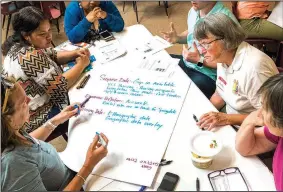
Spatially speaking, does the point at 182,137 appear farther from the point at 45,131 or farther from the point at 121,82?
the point at 45,131

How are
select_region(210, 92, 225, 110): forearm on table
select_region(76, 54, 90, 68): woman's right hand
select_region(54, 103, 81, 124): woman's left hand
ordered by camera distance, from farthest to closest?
select_region(76, 54, 90, 68): woman's right hand
select_region(210, 92, 225, 110): forearm on table
select_region(54, 103, 81, 124): woman's left hand

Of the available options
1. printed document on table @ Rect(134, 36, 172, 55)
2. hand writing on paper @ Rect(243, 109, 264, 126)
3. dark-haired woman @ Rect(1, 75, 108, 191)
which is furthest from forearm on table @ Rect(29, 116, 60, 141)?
hand writing on paper @ Rect(243, 109, 264, 126)

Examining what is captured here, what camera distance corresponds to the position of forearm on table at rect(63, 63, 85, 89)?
2.06 m

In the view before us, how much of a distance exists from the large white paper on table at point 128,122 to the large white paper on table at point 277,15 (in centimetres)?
126

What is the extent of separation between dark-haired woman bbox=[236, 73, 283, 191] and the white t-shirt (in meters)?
0.19

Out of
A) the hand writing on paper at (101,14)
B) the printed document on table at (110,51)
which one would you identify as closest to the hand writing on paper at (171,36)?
the printed document on table at (110,51)

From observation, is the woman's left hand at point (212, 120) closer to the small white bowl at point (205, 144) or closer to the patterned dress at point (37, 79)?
Answer: the small white bowl at point (205, 144)

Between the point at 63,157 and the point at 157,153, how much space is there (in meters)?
0.49

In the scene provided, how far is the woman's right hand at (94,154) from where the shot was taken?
1462 mm

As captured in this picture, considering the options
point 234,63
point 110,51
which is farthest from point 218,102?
point 110,51

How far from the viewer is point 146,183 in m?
1.36

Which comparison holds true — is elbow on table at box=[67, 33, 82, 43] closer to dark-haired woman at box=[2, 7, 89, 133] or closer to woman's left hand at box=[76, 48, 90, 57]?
woman's left hand at box=[76, 48, 90, 57]

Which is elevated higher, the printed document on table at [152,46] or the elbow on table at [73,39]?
the elbow on table at [73,39]

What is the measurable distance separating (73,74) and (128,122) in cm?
61
